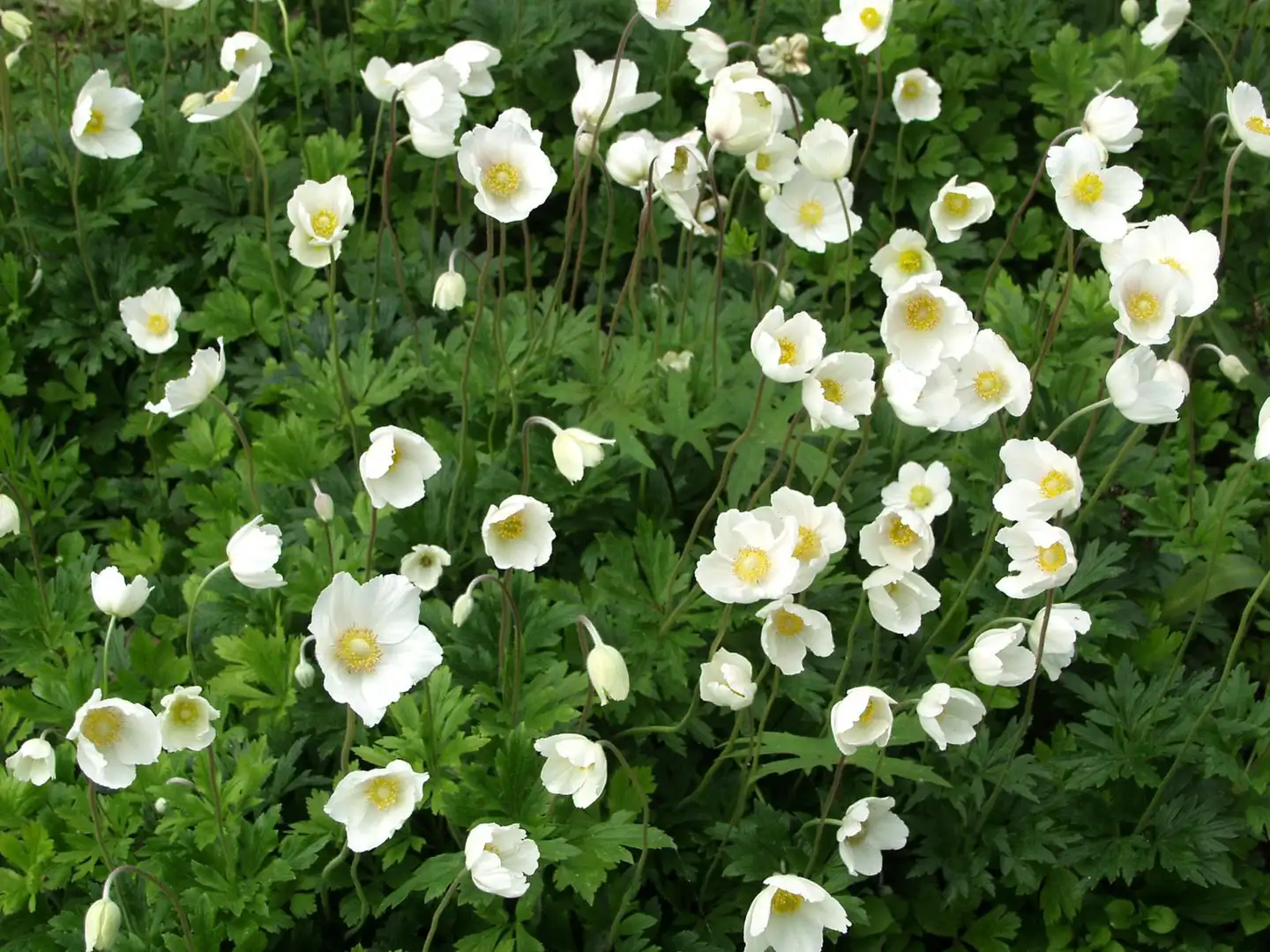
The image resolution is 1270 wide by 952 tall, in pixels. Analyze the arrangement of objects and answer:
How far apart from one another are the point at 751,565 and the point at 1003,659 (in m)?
0.54

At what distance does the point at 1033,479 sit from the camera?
231cm

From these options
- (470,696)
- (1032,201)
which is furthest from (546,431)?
(1032,201)

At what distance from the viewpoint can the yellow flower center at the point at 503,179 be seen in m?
2.60

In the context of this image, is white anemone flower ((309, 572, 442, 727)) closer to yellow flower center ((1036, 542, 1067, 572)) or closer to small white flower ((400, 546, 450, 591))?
small white flower ((400, 546, 450, 591))

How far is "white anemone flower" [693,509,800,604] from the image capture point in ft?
6.91

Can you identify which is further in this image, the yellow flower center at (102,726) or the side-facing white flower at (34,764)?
the side-facing white flower at (34,764)

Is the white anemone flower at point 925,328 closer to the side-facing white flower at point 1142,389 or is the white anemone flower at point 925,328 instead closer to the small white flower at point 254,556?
the side-facing white flower at point 1142,389

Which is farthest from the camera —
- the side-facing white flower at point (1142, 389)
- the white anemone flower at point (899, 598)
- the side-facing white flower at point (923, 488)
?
the side-facing white flower at point (923, 488)

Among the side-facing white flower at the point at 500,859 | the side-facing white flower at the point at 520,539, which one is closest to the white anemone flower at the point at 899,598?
the side-facing white flower at the point at 520,539

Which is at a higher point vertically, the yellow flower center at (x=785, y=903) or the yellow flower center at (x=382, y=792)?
the yellow flower center at (x=382, y=792)

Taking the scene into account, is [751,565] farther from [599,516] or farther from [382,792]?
[599,516]

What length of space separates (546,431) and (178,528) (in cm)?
112

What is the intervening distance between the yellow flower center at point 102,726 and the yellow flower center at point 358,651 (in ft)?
1.18

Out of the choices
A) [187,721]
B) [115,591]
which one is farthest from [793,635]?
[115,591]
